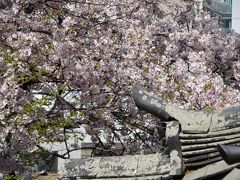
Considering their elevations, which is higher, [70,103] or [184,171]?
[70,103]

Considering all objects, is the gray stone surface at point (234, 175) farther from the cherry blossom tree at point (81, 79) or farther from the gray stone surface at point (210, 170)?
the cherry blossom tree at point (81, 79)

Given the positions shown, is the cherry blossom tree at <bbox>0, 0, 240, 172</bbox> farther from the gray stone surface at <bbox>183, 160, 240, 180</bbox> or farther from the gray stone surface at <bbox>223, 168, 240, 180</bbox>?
the gray stone surface at <bbox>223, 168, 240, 180</bbox>

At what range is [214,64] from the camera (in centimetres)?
1582

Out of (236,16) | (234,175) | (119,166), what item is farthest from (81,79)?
(236,16)

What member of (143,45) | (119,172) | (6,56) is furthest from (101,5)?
(119,172)

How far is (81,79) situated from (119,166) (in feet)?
17.2

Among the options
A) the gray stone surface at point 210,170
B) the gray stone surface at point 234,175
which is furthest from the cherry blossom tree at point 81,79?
the gray stone surface at point 234,175

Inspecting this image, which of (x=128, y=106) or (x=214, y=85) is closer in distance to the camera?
(x=128, y=106)

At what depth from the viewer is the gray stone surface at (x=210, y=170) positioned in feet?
12.7

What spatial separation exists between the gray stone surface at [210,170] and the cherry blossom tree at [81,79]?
3880mm

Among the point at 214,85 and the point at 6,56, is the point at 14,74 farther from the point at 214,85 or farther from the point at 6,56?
the point at 214,85

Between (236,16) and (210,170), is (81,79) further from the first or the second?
(236,16)

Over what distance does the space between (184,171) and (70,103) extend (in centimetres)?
552

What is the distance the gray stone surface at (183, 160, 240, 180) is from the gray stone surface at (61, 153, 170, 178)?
20 cm
